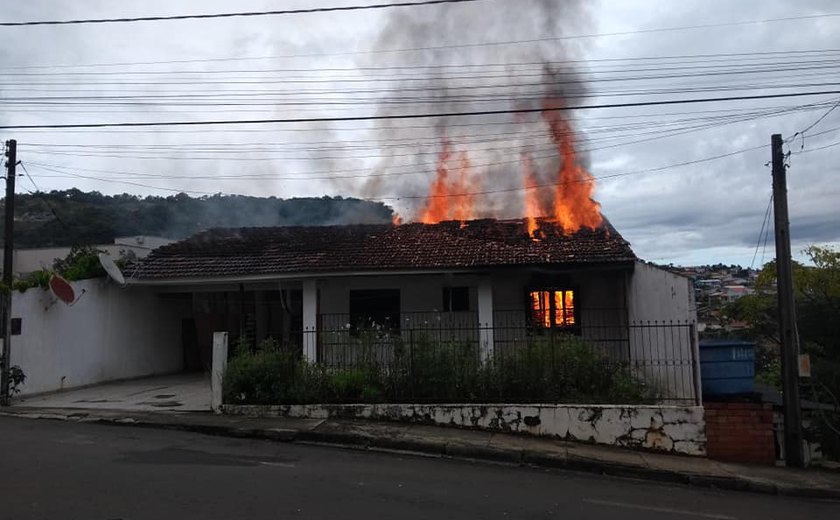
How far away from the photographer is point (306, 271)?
553 inches

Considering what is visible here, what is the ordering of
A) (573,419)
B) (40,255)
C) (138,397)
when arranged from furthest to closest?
1. (40,255)
2. (138,397)
3. (573,419)

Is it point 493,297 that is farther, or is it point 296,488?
point 493,297

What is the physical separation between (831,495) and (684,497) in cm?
207

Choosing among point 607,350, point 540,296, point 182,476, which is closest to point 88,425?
point 182,476

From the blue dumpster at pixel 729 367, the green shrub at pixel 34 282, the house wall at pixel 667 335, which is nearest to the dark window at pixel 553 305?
the house wall at pixel 667 335

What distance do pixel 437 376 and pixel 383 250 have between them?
5.45 m

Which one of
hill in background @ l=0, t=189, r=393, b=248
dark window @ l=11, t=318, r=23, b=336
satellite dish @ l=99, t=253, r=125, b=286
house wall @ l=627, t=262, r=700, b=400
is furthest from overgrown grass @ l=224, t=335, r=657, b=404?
hill in background @ l=0, t=189, r=393, b=248

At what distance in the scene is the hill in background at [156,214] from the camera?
22.3 meters

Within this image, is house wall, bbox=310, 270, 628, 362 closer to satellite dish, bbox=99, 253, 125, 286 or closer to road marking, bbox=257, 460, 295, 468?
satellite dish, bbox=99, 253, 125, 286

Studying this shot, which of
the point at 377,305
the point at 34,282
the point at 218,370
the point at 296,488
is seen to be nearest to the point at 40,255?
the point at 34,282

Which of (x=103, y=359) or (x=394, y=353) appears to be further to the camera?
(x=103, y=359)

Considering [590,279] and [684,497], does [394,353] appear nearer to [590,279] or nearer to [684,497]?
[684,497]

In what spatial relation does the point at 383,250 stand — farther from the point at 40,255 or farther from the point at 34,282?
the point at 40,255

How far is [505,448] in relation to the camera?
8547 mm
